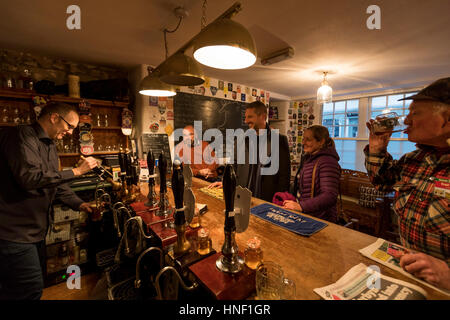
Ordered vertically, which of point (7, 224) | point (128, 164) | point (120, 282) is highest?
point (128, 164)

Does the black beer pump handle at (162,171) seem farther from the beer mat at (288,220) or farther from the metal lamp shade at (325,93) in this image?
the metal lamp shade at (325,93)

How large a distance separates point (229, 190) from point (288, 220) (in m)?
0.69

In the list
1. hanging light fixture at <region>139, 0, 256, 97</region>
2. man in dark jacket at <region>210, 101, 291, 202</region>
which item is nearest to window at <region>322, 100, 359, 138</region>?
man in dark jacket at <region>210, 101, 291, 202</region>

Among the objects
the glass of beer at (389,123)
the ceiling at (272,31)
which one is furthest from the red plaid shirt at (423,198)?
the ceiling at (272,31)

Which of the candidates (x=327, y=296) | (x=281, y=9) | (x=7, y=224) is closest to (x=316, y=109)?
(x=281, y=9)

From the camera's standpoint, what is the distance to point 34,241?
1.60m

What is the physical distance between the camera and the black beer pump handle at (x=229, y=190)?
0.75 m

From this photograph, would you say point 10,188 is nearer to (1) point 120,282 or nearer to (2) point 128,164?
(2) point 128,164

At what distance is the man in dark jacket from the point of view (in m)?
2.22

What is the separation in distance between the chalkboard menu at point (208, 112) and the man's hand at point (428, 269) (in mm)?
3647

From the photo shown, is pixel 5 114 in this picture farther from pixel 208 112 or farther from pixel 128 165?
pixel 208 112

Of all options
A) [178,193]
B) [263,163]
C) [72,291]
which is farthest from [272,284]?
[72,291]
